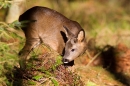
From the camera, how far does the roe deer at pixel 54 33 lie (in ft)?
27.9

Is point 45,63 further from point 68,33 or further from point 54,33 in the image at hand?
point 54,33

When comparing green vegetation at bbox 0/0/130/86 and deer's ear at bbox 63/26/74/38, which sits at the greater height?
deer's ear at bbox 63/26/74/38

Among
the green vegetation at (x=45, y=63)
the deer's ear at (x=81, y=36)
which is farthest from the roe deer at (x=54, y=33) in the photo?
the green vegetation at (x=45, y=63)

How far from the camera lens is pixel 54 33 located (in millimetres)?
8844

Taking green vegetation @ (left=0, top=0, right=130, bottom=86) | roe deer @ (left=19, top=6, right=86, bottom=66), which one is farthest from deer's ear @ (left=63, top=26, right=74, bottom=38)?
green vegetation @ (left=0, top=0, right=130, bottom=86)

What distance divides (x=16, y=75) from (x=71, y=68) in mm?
1409

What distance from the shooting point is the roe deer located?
852cm

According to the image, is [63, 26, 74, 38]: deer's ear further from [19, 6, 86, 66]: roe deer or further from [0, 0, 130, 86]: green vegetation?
[0, 0, 130, 86]: green vegetation

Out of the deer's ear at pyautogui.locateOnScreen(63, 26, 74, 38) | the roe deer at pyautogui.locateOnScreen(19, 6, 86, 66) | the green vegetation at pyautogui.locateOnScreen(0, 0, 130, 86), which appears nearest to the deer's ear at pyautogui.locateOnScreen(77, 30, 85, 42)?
the roe deer at pyautogui.locateOnScreen(19, 6, 86, 66)

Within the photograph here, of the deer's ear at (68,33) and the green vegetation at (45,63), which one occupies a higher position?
the deer's ear at (68,33)

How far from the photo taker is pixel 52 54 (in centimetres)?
776

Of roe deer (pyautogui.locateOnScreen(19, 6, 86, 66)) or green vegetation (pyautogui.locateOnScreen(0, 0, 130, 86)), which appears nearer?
green vegetation (pyautogui.locateOnScreen(0, 0, 130, 86))

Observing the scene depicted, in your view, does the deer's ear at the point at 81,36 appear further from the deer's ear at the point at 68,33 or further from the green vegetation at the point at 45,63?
the green vegetation at the point at 45,63

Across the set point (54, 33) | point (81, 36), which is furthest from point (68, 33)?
point (54, 33)
